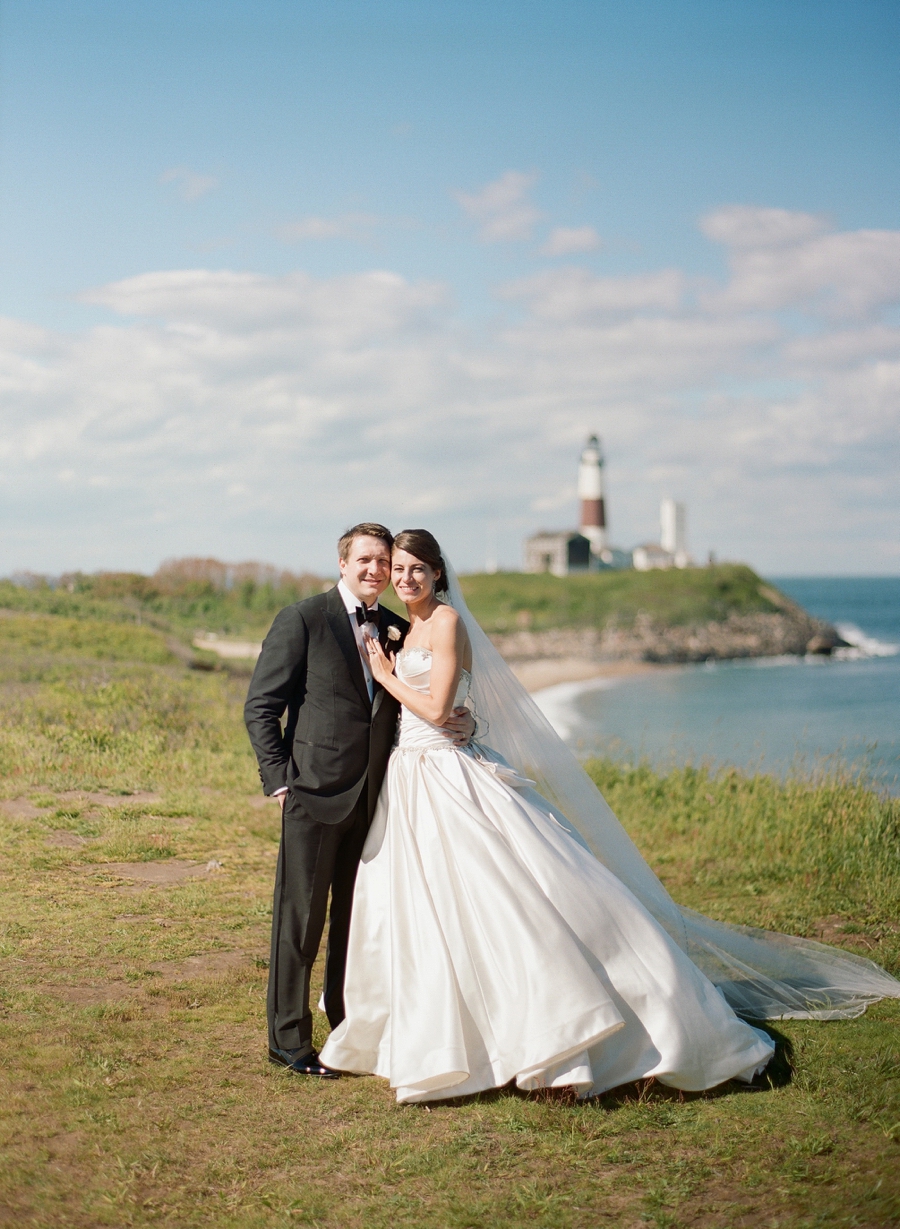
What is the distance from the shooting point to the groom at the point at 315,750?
15.2ft

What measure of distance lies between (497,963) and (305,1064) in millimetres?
1069

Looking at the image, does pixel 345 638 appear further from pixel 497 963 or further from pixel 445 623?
pixel 497 963

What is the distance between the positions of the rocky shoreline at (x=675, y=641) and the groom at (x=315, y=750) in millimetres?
42311

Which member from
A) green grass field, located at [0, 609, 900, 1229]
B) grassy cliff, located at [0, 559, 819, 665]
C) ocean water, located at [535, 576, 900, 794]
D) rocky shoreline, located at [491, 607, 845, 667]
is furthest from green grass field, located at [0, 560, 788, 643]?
green grass field, located at [0, 609, 900, 1229]

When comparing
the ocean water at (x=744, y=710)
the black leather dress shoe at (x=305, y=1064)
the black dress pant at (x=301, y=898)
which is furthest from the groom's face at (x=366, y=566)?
the ocean water at (x=744, y=710)

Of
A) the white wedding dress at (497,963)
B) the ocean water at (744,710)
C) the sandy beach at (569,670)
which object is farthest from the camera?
the sandy beach at (569,670)

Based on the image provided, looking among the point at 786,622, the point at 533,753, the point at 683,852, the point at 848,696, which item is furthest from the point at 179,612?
the point at 786,622

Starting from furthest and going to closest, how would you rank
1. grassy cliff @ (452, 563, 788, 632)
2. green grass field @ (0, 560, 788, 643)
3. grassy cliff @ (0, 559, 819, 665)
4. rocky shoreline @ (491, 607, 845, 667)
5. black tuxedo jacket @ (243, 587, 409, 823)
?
grassy cliff @ (452, 563, 788, 632) < rocky shoreline @ (491, 607, 845, 667) < grassy cliff @ (0, 559, 819, 665) < green grass field @ (0, 560, 788, 643) < black tuxedo jacket @ (243, 587, 409, 823)

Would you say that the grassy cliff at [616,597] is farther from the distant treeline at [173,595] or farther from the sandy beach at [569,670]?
the distant treeline at [173,595]

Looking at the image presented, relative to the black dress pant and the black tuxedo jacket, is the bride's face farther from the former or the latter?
the black dress pant

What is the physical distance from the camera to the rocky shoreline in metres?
52.6

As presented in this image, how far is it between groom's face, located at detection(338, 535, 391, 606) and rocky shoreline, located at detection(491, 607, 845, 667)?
139ft

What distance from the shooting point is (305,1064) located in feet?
15.5

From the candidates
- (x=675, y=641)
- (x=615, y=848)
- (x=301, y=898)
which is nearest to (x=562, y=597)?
(x=675, y=641)
